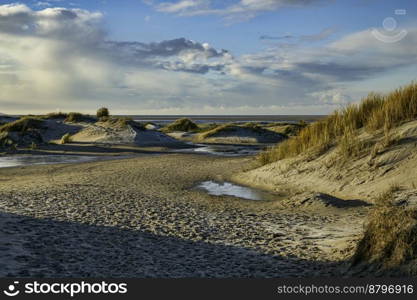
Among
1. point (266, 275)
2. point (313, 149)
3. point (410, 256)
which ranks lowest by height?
point (266, 275)

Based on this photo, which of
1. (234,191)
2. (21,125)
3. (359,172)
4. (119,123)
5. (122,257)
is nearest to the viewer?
(122,257)

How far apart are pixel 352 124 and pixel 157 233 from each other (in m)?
10.1

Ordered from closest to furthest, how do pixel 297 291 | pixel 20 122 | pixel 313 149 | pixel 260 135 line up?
pixel 297 291
pixel 313 149
pixel 20 122
pixel 260 135

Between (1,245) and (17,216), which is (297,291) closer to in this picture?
(1,245)

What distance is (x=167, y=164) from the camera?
21.5 meters

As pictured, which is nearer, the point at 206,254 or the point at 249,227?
the point at 206,254

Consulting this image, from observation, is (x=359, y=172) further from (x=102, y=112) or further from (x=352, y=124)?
(x=102, y=112)

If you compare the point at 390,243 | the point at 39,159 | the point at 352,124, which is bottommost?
the point at 39,159

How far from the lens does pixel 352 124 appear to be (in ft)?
52.1

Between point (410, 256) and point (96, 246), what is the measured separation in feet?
16.0

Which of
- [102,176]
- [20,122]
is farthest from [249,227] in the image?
[20,122]

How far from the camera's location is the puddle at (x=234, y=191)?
1342 cm
